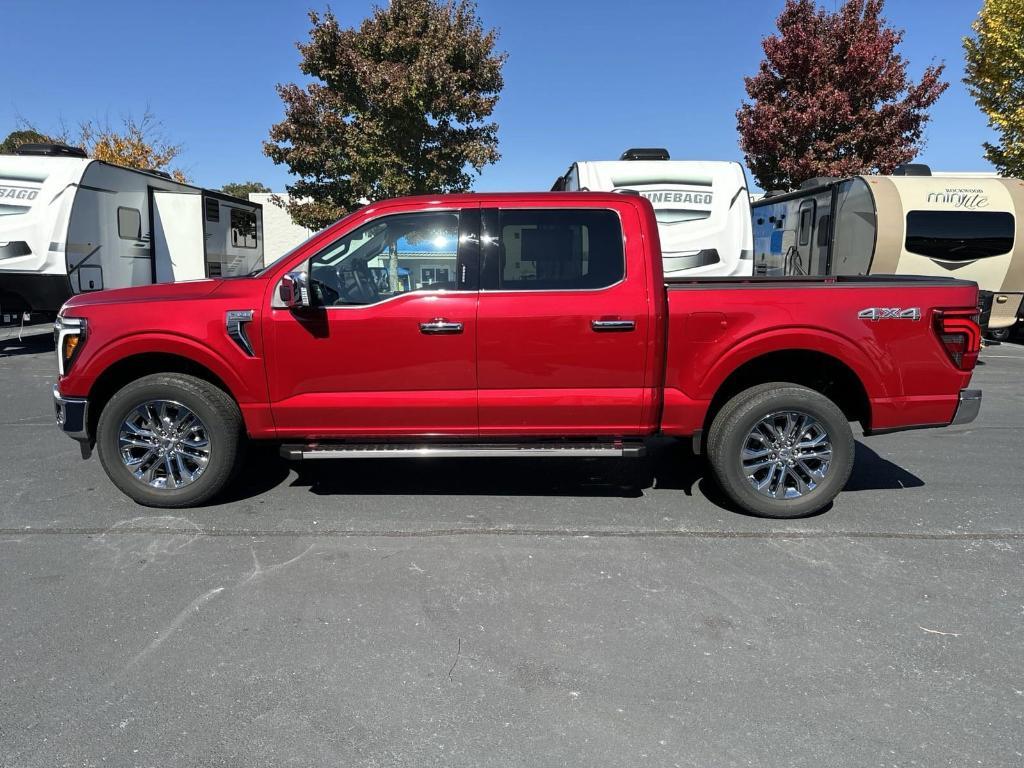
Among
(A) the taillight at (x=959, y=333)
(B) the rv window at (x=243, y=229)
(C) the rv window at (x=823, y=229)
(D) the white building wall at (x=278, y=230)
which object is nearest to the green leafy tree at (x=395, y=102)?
(B) the rv window at (x=243, y=229)

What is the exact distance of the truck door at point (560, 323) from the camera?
4.54 meters

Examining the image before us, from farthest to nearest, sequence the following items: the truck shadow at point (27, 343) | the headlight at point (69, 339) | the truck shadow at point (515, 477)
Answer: the truck shadow at point (27, 343), the truck shadow at point (515, 477), the headlight at point (69, 339)

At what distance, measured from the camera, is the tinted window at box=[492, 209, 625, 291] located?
15.2ft

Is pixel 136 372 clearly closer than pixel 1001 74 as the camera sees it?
Yes

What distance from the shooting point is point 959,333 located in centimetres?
457

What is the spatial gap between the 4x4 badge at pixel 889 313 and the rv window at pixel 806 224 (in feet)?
32.5

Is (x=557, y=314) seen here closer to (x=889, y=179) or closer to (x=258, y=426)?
(x=258, y=426)

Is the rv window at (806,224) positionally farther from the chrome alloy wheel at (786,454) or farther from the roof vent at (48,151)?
the roof vent at (48,151)

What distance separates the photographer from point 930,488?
5.45 m

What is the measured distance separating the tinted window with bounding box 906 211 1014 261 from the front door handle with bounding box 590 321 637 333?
29.9 feet

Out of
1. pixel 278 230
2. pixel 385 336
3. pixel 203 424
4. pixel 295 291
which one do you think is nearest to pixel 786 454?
pixel 385 336

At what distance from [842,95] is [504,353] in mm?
17865

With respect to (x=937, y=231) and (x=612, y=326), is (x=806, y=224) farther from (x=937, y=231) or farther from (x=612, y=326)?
(x=612, y=326)

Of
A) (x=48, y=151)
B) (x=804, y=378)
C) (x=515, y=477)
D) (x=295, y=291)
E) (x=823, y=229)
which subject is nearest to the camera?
(x=295, y=291)
